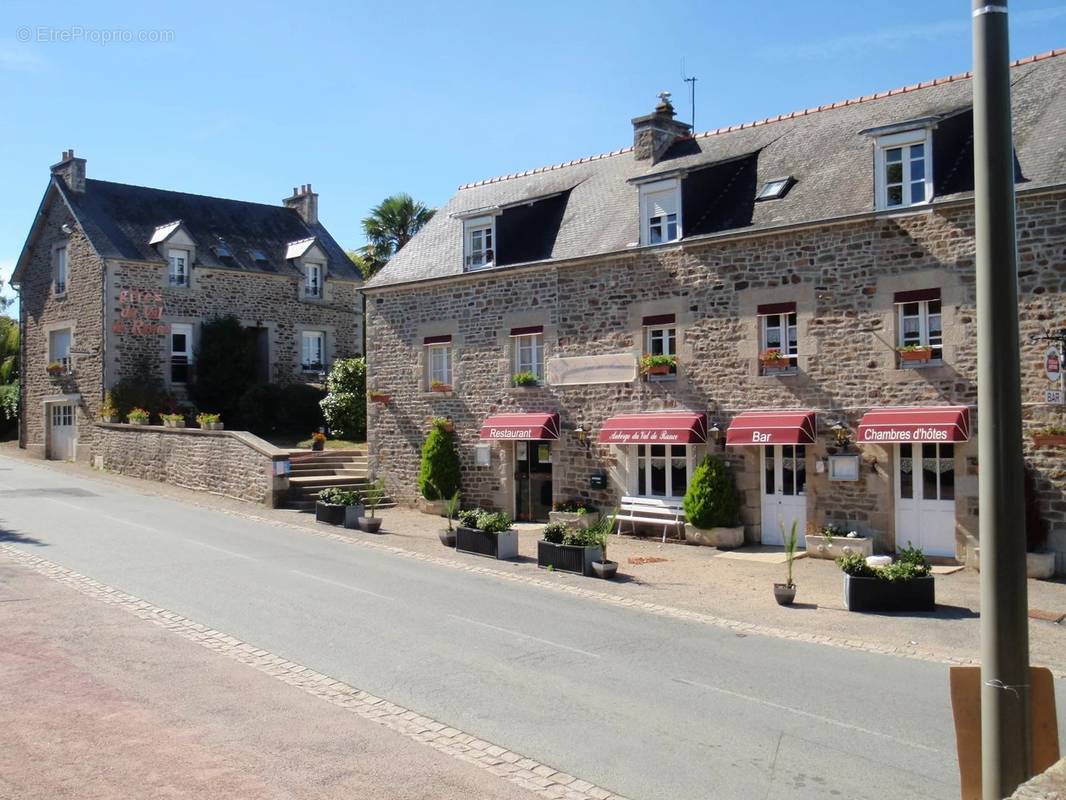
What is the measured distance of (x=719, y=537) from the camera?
57.8 feet

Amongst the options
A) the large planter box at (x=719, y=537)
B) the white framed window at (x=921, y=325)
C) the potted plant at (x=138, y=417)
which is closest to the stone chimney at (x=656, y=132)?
the white framed window at (x=921, y=325)

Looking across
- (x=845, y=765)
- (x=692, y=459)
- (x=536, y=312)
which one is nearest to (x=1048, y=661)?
(x=845, y=765)

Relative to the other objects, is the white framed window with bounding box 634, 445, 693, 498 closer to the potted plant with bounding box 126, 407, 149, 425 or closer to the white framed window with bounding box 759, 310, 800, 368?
the white framed window with bounding box 759, 310, 800, 368

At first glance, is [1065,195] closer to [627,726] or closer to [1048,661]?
[1048,661]

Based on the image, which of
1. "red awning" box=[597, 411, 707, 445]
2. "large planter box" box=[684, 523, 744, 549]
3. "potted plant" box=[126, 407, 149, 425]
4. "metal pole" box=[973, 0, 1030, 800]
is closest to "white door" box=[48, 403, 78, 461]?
"potted plant" box=[126, 407, 149, 425]

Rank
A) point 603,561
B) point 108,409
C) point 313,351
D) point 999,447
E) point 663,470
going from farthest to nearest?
point 313,351
point 108,409
point 663,470
point 603,561
point 999,447

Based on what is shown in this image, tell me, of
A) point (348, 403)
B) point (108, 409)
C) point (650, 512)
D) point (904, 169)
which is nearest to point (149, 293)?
point (108, 409)

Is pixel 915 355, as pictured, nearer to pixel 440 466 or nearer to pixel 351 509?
pixel 440 466

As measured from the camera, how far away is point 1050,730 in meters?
3.81

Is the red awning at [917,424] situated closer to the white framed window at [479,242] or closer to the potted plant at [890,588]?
the potted plant at [890,588]

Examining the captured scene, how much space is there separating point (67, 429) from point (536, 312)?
20.0 metres

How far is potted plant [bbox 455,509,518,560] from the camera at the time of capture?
653 inches

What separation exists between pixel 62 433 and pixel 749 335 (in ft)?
83.4

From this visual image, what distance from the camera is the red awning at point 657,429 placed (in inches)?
706
